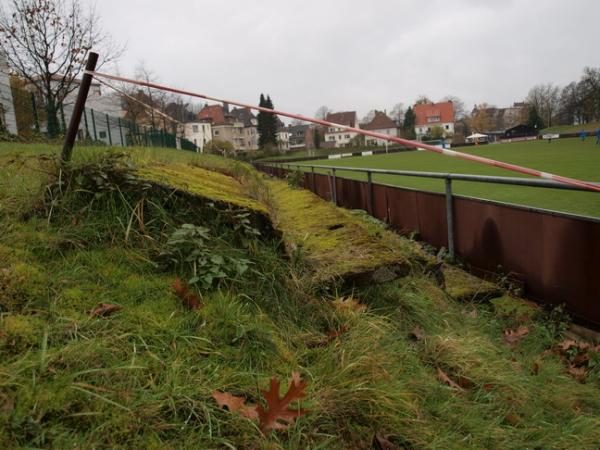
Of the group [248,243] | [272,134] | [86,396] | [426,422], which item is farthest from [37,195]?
[272,134]

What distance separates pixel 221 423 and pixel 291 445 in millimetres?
249

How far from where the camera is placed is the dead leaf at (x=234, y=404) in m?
1.53

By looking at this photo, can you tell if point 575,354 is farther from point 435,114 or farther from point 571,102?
point 435,114

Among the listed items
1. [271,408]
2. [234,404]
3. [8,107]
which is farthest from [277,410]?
[8,107]

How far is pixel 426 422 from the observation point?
1.73 meters

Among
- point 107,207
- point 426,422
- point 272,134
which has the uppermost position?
point 272,134

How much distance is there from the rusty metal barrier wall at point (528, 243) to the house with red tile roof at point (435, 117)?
123678mm

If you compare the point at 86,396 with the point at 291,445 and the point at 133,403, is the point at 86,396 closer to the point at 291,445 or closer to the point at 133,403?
the point at 133,403

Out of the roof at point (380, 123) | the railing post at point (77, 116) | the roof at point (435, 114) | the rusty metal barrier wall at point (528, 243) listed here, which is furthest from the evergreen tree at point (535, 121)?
the railing post at point (77, 116)

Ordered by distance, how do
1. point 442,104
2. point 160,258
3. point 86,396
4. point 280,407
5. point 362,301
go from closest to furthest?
point 86,396 → point 280,407 → point 160,258 → point 362,301 → point 442,104

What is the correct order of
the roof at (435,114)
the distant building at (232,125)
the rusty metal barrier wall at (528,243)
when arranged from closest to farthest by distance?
the rusty metal barrier wall at (528,243)
the distant building at (232,125)
the roof at (435,114)

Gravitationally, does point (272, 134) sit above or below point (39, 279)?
above

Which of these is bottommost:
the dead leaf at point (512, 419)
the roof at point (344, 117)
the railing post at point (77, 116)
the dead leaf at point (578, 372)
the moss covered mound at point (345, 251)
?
the dead leaf at point (578, 372)

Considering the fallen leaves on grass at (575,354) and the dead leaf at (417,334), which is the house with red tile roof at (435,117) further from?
the dead leaf at (417,334)
